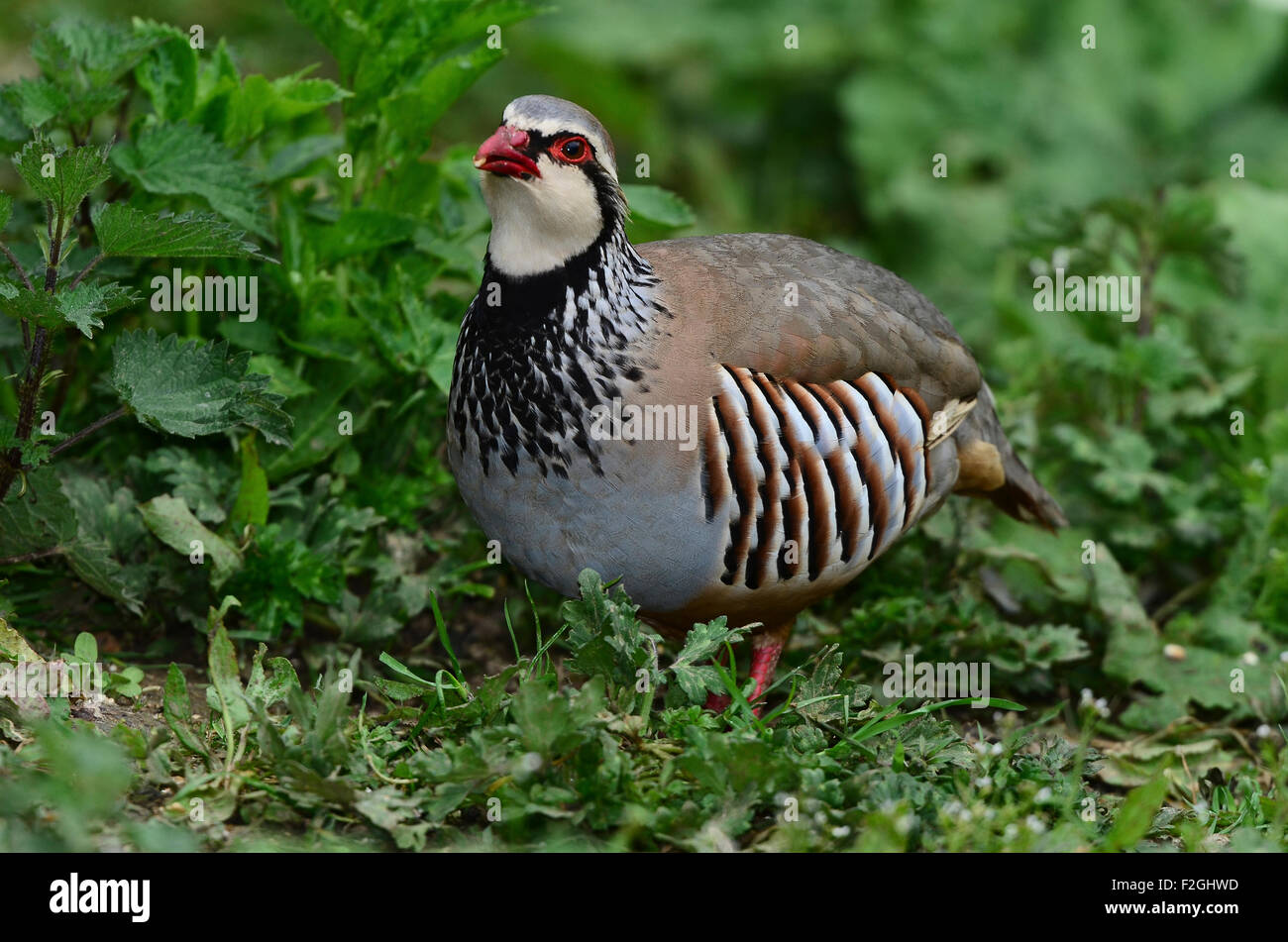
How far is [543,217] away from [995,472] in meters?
1.85

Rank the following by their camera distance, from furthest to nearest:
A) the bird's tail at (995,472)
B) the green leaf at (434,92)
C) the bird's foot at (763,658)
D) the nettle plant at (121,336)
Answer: the bird's tail at (995,472) < the green leaf at (434,92) < the bird's foot at (763,658) < the nettle plant at (121,336)

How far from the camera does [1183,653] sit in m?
4.89

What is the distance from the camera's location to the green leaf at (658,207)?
4848 mm

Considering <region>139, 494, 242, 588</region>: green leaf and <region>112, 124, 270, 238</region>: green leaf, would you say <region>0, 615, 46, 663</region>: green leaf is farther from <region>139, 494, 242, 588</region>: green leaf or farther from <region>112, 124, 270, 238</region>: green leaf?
<region>112, 124, 270, 238</region>: green leaf

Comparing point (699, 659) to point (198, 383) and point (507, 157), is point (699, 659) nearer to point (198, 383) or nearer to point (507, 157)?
point (507, 157)

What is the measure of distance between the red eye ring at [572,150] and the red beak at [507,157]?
0.07 m

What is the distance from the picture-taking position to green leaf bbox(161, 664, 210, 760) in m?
3.53

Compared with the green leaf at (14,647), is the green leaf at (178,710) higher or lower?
lower

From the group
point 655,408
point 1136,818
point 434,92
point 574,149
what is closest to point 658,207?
point 434,92

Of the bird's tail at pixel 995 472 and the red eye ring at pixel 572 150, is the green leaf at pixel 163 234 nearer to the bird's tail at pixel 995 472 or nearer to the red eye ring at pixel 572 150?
the red eye ring at pixel 572 150

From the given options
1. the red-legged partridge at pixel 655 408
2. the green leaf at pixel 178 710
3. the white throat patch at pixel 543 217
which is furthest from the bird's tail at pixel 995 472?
the green leaf at pixel 178 710

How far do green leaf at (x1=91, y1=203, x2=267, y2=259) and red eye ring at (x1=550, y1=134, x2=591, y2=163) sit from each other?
0.86m
